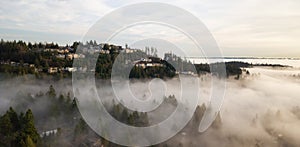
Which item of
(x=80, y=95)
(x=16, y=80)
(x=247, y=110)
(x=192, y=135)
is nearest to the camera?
(x=80, y=95)

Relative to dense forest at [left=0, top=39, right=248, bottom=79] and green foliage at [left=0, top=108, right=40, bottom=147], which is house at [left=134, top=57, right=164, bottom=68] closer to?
dense forest at [left=0, top=39, right=248, bottom=79]

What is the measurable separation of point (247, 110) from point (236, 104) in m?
4.49

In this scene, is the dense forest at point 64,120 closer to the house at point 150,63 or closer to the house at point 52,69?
the house at point 52,69

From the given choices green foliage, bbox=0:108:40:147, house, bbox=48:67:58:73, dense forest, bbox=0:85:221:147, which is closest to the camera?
green foliage, bbox=0:108:40:147

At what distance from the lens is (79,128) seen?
28.3 metres

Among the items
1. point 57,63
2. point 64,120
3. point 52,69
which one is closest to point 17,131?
point 64,120

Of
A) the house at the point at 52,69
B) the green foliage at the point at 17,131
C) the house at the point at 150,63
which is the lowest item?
the green foliage at the point at 17,131

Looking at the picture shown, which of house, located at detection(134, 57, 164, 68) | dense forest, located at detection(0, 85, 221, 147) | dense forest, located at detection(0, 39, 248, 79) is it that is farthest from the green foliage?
house, located at detection(134, 57, 164, 68)

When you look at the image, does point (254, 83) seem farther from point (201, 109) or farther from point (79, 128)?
point (79, 128)

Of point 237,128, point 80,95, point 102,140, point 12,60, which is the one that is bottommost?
point 237,128

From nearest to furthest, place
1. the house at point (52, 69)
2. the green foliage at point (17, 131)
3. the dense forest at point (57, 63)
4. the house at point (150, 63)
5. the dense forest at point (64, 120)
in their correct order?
the green foliage at point (17, 131) → the dense forest at point (64, 120) → the dense forest at point (57, 63) → the house at point (52, 69) → the house at point (150, 63)

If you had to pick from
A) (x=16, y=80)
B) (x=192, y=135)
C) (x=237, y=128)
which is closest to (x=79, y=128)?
(x=16, y=80)

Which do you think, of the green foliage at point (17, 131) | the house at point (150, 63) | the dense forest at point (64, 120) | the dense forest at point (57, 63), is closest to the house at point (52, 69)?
the dense forest at point (57, 63)

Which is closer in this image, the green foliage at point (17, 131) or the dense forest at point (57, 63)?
the green foliage at point (17, 131)
